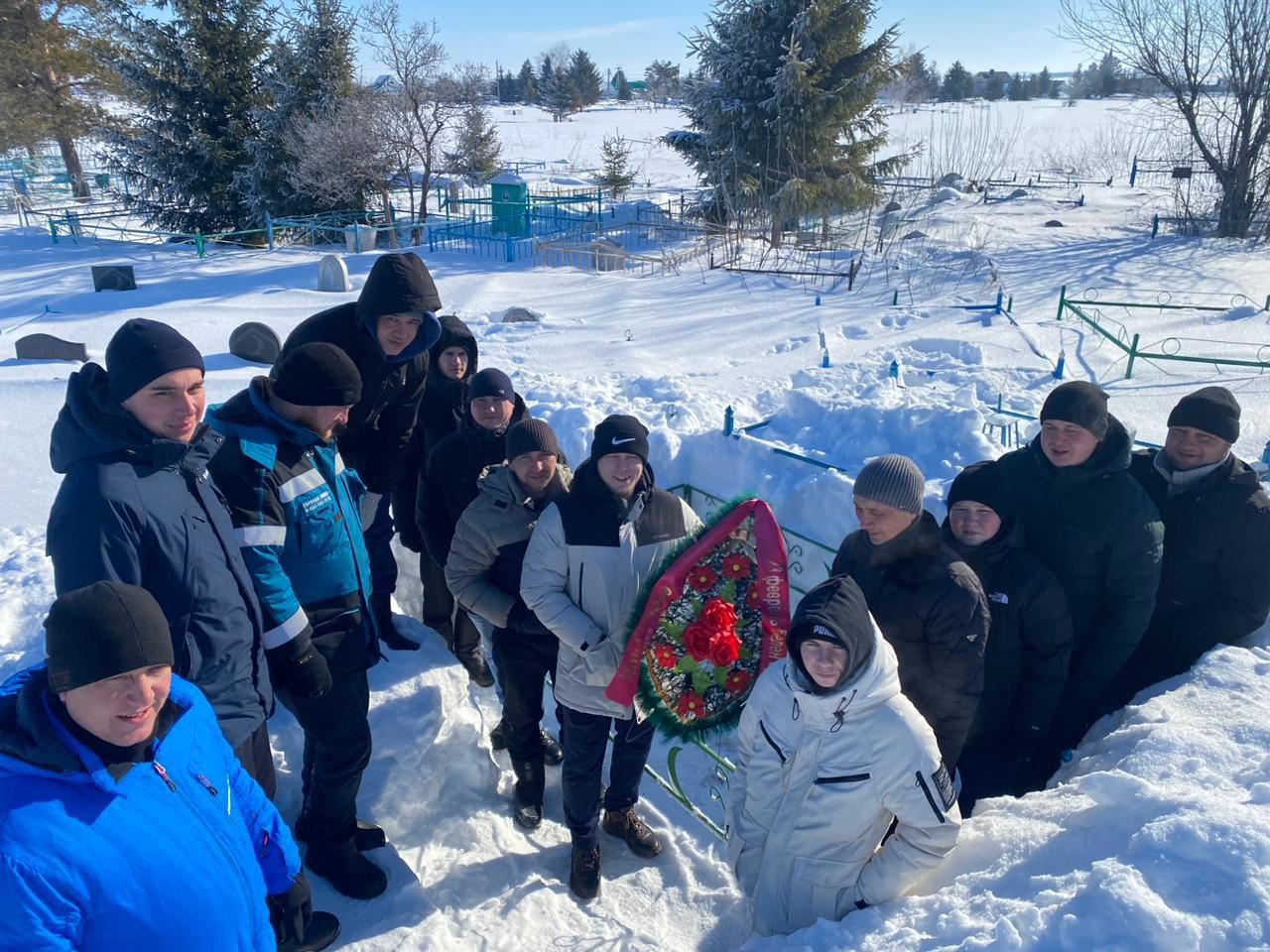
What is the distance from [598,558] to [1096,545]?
1.90 m

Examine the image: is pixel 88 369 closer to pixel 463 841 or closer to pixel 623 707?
pixel 623 707

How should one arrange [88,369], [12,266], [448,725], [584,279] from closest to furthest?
[88,369], [448,725], [584,279], [12,266]

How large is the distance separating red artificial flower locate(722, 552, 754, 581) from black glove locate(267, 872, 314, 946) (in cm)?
177

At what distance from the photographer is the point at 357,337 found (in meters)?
3.74

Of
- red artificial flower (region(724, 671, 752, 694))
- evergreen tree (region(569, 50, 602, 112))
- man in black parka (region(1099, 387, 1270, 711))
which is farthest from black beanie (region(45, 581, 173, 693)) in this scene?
evergreen tree (region(569, 50, 602, 112))

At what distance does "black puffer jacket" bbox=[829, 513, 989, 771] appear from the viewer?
262 centimetres

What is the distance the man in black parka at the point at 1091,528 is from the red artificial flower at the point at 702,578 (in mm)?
1233

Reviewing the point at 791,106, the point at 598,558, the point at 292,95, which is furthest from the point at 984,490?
the point at 292,95

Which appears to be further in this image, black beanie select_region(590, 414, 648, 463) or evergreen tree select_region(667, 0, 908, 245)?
evergreen tree select_region(667, 0, 908, 245)

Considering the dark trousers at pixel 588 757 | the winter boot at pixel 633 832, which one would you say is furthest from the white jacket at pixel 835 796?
the winter boot at pixel 633 832

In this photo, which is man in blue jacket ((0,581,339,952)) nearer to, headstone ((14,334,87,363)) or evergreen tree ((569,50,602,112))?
headstone ((14,334,87,363))

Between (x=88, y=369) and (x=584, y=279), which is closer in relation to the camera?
(x=88, y=369)

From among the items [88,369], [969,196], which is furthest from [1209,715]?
[969,196]

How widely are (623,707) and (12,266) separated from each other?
1998 cm
